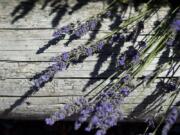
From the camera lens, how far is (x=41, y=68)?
242 cm

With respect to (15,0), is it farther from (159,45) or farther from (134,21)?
(159,45)

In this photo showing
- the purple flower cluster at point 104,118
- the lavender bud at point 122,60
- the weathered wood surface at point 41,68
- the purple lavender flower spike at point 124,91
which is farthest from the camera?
the weathered wood surface at point 41,68

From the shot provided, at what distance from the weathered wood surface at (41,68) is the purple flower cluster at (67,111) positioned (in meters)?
0.33

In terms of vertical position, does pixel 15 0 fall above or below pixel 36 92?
above

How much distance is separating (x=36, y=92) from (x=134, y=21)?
635mm

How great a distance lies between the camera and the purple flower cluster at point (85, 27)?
220 cm

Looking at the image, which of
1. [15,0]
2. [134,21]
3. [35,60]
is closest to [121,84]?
[134,21]

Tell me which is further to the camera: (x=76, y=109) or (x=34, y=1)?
(x=34, y=1)

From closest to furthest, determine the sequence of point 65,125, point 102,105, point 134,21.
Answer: point 102,105 < point 134,21 < point 65,125

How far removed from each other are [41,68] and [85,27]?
0.36m

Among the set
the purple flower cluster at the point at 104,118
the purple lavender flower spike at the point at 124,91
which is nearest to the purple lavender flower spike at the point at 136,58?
the purple lavender flower spike at the point at 124,91

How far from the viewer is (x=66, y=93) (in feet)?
8.13

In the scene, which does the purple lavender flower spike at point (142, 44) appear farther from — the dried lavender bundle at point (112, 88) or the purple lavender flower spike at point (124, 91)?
the purple lavender flower spike at point (124, 91)

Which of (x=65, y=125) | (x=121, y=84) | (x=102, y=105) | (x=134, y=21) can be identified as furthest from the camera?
(x=65, y=125)
